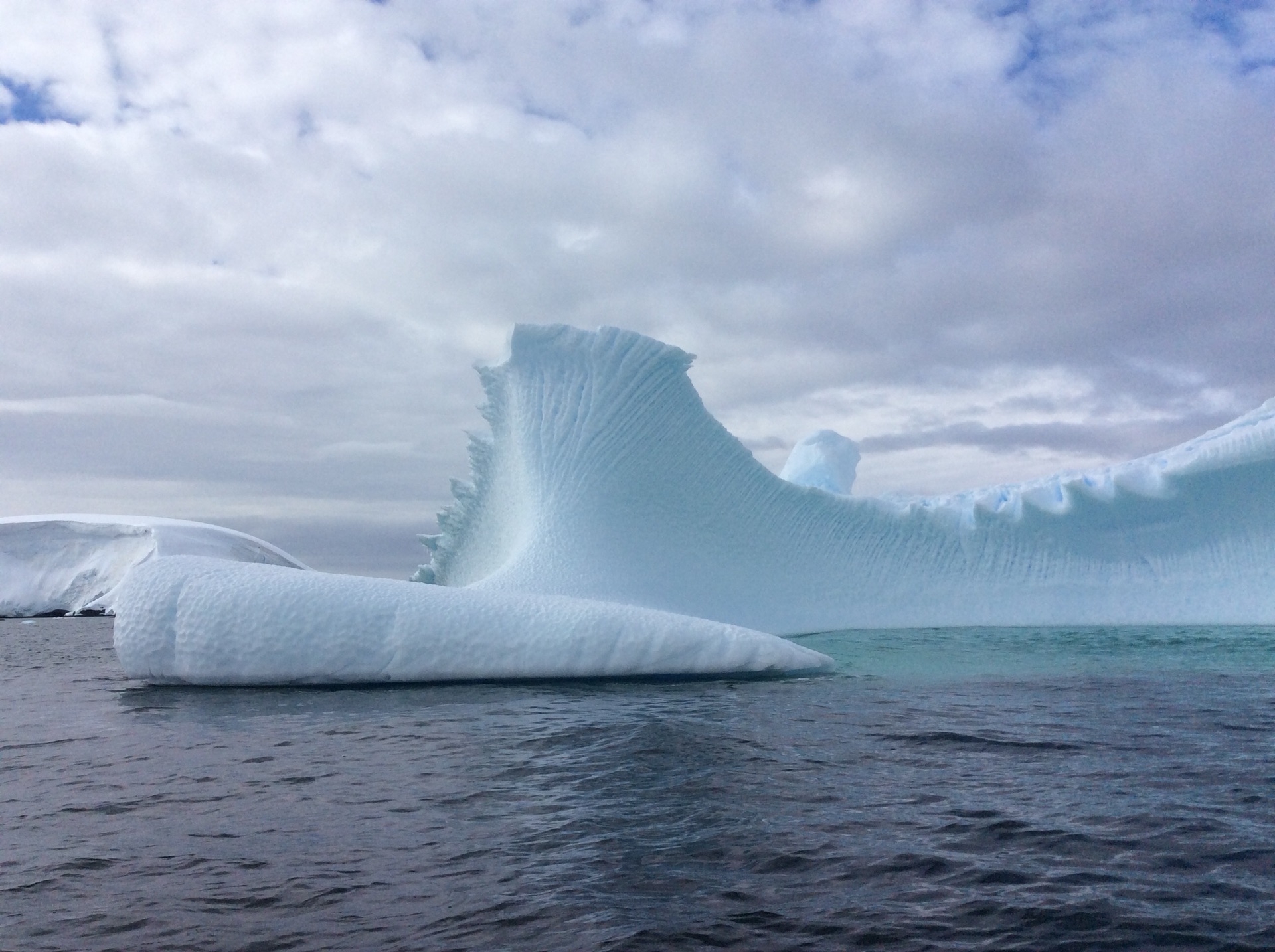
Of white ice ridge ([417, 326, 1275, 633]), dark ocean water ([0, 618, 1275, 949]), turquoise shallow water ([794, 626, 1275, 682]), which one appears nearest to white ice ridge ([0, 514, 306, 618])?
white ice ridge ([417, 326, 1275, 633])

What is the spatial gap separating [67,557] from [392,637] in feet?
106

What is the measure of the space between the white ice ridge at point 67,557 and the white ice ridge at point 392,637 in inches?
1007

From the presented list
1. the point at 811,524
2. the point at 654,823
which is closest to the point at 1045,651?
the point at 811,524

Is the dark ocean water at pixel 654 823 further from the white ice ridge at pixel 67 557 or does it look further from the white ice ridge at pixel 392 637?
the white ice ridge at pixel 67 557

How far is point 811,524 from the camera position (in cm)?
1473

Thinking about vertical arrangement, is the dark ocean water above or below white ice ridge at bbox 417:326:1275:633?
below

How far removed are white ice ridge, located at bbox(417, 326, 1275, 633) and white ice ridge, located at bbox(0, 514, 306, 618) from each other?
77.5 feet

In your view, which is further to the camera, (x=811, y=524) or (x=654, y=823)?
(x=811, y=524)

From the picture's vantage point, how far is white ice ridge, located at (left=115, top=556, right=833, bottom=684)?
934cm

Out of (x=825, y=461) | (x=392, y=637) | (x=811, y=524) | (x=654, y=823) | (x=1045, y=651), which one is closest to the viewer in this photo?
(x=654, y=823)

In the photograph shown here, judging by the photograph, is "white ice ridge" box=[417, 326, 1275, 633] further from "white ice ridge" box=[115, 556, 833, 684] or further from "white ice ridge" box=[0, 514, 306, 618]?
"white ice ridge" box=[0, 514, 306, 618]

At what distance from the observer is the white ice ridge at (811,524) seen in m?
13.7

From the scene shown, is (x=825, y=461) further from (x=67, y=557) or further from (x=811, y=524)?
(x=67, y=557)

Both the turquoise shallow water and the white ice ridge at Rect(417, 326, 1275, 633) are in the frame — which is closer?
the turquoise shallow water
